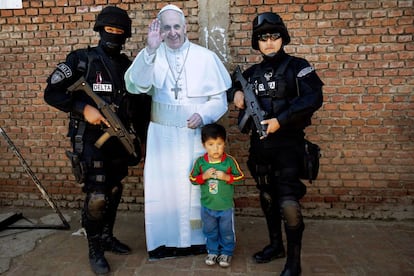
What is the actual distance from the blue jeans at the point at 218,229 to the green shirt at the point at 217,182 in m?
0.06

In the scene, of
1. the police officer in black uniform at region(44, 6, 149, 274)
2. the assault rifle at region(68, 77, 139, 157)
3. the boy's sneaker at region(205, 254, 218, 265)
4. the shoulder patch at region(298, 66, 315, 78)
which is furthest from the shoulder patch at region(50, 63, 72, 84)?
the boy's sneaker at region(205, 254, 218, 265)

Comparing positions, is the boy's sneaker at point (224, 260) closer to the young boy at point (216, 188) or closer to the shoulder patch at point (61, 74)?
the young boy at point (216, 188)

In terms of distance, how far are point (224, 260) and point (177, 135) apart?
1.16 m

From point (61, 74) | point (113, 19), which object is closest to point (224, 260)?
point (61, 74)

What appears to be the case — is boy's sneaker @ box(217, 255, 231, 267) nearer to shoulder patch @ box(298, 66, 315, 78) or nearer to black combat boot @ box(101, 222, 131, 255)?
black combat boot @ box(101, 222, 131, 255)

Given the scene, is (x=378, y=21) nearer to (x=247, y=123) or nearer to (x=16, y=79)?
(x=247, y=123)

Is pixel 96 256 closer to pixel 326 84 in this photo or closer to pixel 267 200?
pixel 267 200

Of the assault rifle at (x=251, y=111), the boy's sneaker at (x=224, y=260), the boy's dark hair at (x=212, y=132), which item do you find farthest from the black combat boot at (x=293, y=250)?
the boy's dark hair at (x=212, y=132)

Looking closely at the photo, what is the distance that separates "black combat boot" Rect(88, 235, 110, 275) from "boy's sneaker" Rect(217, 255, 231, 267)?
958 mm

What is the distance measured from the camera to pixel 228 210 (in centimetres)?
322

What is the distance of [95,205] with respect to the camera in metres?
3.11

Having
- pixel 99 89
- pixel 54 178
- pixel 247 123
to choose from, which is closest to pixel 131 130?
pixel 99 89

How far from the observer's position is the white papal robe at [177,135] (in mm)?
3244

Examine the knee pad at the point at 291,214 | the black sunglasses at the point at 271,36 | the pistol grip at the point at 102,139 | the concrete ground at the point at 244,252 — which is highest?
the black sunglasses at the point at 271,36
